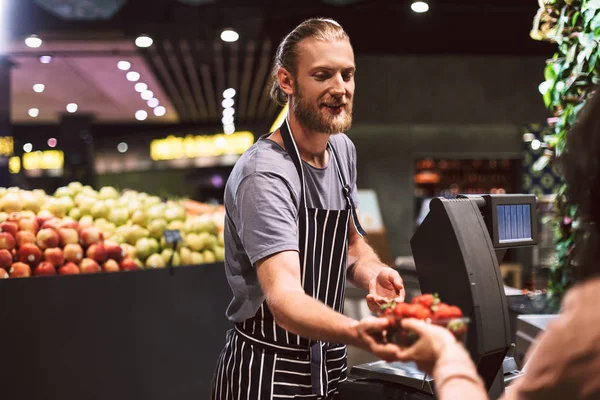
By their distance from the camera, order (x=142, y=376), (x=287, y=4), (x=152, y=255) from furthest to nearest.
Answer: (x=287, y=4) → (x=152, y=255) → (x=142, y=376)

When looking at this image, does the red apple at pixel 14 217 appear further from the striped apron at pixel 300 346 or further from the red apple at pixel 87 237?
the striped apron at pixel 300 346

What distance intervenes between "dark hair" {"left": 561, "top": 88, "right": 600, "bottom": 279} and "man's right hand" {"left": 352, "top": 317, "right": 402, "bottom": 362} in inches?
12.6

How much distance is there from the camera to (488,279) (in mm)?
1456

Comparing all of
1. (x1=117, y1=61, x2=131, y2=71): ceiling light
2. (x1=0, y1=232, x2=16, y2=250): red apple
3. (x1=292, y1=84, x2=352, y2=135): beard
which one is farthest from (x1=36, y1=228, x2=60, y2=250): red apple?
(x1=117, y1=61, x2=131, y2=71): ceiling light

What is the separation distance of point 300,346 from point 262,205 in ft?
1.31

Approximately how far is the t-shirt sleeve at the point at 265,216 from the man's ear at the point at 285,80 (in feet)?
0.86

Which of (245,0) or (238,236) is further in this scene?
(245,0)

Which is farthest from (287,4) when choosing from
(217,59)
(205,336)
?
(205,336)

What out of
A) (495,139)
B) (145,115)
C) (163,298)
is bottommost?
(163,298)

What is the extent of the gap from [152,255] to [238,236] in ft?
6.57

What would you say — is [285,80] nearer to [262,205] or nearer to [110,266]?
[262,205]

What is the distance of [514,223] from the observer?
1649mm

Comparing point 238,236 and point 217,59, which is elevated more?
point 217,59

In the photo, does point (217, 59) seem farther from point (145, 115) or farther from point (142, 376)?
point (142, 376)
